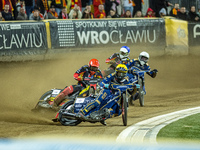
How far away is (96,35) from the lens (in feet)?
64.5

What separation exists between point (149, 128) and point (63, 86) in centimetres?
774

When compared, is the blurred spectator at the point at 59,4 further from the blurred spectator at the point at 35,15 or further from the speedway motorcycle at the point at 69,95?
the speedway motorcycle at the point at 69,95

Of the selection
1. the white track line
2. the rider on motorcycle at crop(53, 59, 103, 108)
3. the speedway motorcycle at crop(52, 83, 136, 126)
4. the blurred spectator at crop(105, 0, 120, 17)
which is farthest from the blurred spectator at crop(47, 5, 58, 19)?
the speedway motorcycle at crop(52, 83, 136, 126)

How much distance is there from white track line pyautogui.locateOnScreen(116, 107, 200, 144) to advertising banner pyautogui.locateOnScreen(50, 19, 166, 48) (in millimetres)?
7439

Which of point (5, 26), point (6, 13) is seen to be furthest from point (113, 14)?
point (5, 26)

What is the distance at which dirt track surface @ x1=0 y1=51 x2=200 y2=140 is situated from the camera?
1056 centimetres

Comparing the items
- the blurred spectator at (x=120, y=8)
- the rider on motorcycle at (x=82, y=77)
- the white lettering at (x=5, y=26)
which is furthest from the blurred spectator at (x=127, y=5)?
the rider on motorcycle at (x=82, y=77)

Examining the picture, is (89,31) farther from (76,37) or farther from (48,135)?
(48,135)

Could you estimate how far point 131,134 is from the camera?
9711mm

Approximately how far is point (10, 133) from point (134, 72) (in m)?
5.60

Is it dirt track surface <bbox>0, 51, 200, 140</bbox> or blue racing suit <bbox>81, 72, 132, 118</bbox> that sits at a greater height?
blue racing suit <bbox>81, 72, 132, 118</bbox>

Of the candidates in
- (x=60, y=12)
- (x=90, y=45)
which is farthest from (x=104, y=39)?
(x=60, y=12)

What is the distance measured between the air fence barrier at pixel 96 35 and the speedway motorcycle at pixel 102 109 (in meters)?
6.78

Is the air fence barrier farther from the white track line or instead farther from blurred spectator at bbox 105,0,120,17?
the white track line
